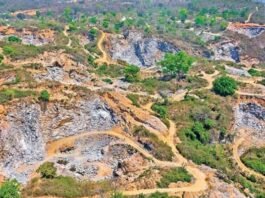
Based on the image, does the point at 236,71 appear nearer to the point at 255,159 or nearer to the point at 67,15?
the point at 255,159

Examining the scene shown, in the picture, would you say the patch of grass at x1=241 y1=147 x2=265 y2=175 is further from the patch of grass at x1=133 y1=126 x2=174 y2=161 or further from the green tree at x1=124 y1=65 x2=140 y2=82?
the green tree at x1=124 y1=65 x2=140 y2=82

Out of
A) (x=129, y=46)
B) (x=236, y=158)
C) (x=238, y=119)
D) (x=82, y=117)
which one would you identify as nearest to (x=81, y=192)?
(x=82, y=117)

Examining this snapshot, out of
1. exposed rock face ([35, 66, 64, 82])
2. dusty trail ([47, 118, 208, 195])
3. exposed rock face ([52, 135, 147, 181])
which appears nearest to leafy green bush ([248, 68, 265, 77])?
dusty trail ([47, 118, 208, 195])

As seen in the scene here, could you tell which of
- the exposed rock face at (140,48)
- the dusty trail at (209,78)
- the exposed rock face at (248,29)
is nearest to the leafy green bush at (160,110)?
the dusty trail at (209,78)

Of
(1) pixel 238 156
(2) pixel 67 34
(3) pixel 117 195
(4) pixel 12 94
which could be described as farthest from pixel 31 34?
(3) pixel 117 195

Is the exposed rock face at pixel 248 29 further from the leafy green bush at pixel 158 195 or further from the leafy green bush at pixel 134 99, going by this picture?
the leafy green bush at pixel 158 195

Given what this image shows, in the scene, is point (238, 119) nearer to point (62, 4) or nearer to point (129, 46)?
point (129, 46)
